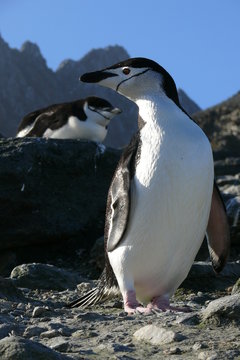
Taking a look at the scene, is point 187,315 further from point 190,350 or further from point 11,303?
point 11,303

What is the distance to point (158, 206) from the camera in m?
4.65

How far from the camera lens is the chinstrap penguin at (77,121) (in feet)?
38.0

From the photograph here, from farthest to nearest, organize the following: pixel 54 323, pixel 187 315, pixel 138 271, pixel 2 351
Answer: pixel 138 271 → pixel 54 323 → pixel 187 315 → pixel 2 351

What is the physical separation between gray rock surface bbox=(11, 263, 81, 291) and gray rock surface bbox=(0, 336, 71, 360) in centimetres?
324

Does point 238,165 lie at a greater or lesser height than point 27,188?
lesser

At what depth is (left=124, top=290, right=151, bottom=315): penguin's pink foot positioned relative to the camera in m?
4.44

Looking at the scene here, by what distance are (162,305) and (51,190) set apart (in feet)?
14.8

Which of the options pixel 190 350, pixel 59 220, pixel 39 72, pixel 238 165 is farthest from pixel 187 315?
pixel 39 72

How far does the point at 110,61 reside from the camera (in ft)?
252

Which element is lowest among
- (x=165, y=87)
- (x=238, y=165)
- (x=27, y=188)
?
(x=238, y=165)

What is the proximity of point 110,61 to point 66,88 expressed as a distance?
6.10 meters

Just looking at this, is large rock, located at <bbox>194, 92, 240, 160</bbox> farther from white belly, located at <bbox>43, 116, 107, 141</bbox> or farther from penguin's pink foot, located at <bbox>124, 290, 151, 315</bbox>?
penguin's pink foot, located at <bbox>124, 290, 151, 315</bbox>

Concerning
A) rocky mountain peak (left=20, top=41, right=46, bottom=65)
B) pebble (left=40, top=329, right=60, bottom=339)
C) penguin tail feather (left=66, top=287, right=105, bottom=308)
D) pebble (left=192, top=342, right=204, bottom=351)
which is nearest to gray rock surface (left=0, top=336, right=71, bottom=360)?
pebble (left=192, top=342, right=204, bottom=351)

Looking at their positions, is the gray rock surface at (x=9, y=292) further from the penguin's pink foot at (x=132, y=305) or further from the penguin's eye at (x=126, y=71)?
the penguin's eye at (x=126, y=71)
